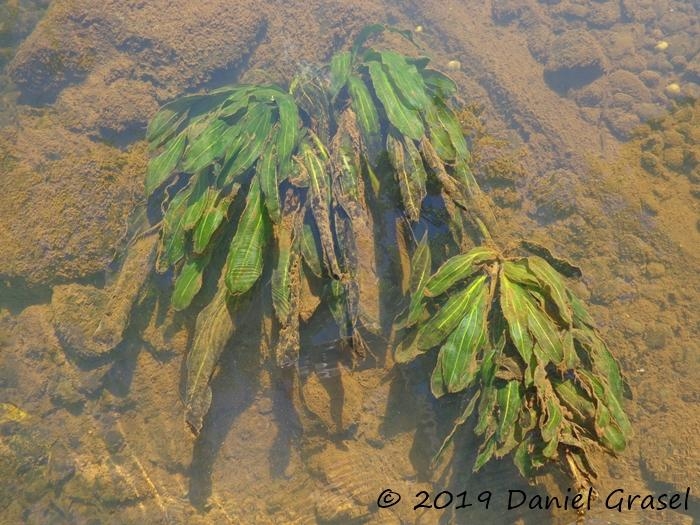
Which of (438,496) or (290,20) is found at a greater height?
(290,20)

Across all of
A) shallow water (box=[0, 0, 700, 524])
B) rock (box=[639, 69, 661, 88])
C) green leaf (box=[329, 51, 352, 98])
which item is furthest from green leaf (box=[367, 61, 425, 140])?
rock (box=[639, 69, 661, 88])

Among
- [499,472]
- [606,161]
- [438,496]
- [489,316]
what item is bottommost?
[438,496]

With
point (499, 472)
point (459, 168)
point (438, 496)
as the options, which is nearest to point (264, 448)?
point (438, 496)

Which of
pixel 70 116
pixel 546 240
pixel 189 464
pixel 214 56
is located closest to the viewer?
pixel 189 464

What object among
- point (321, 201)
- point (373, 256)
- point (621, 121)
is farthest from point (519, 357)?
point (621, 121)

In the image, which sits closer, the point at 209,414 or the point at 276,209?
the point at 276,209

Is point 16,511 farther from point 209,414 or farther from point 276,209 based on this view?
point 276,209

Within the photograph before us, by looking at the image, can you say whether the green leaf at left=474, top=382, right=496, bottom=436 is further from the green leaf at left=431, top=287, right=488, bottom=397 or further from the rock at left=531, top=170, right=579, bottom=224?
the rock at left=531, top=170, right=579, bottom=224
